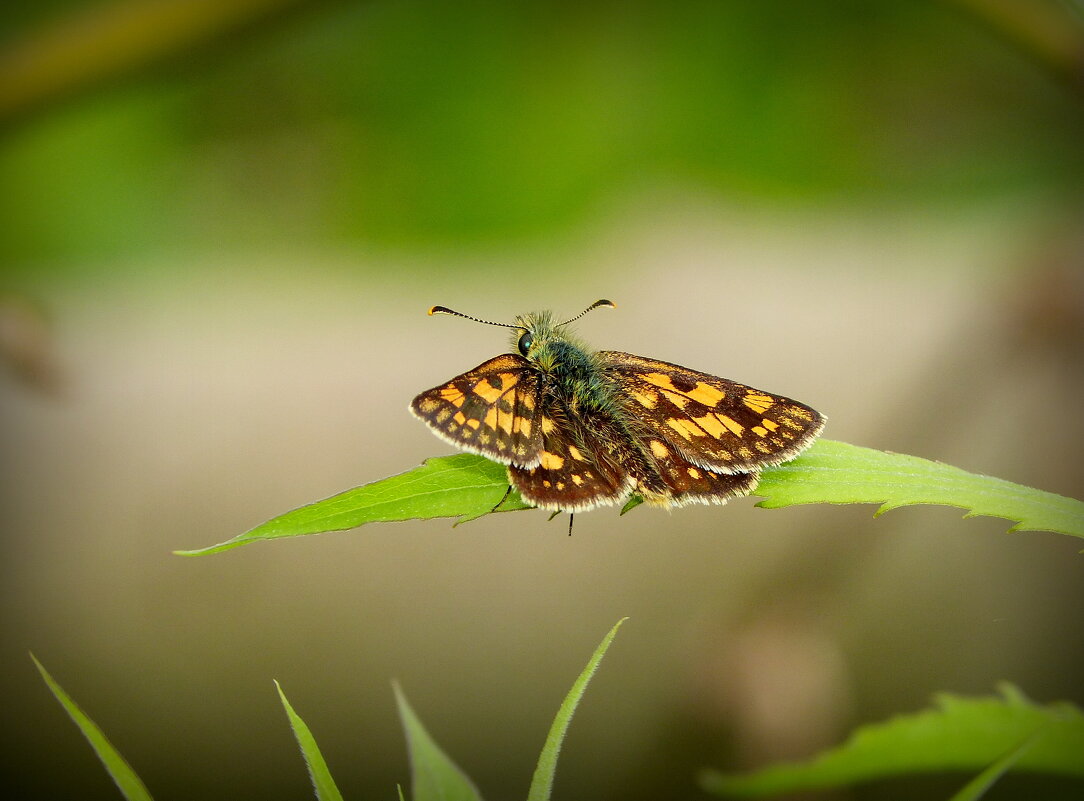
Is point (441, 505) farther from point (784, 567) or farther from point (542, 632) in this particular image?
point (784, 567)

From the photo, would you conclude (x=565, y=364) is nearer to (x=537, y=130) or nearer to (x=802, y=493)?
(x=802, y=493)

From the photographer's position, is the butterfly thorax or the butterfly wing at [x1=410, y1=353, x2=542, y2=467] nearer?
the butterfly wing at [x1=410, y1=353, x2=542, y2=467]

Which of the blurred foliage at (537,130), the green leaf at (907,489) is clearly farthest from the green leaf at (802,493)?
the blurred foliage at (537,130)

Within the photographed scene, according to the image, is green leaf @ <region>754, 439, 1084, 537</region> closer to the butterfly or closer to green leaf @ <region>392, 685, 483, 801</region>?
the butterfly

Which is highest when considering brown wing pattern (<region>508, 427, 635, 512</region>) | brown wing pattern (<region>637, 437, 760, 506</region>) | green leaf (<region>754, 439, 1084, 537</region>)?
brown wing pattern (<region>508, 427, 635, 512</region>)

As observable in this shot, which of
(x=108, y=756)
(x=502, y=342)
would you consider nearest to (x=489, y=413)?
(x=108, y=756)

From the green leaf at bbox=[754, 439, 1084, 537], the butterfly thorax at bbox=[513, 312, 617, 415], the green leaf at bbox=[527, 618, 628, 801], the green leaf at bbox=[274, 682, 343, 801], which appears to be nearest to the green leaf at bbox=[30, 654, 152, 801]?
the green leaf at bbox=[274, 682, 343, 801]
